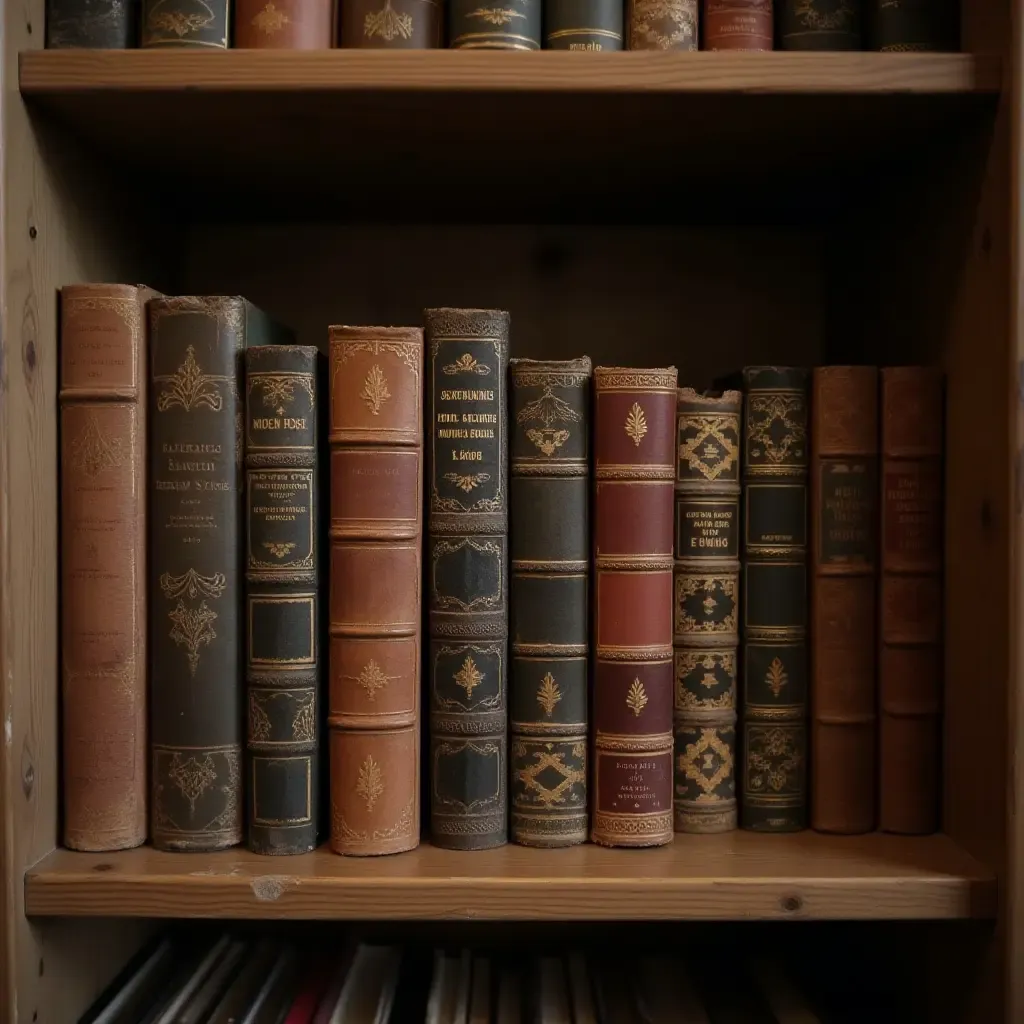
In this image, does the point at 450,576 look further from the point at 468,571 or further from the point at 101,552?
the point at 101,552

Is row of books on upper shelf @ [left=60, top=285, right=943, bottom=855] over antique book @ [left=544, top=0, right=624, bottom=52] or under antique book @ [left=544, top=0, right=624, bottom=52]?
under

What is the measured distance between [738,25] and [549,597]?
406 millimetres

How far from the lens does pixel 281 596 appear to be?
0.76m

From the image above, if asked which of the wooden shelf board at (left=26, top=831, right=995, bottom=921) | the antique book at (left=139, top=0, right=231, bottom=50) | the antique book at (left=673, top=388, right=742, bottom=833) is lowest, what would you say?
the wooden shelf board at (left=26, top=831, right=995, bottom=921)

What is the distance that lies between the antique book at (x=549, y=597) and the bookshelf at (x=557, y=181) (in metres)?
0.04

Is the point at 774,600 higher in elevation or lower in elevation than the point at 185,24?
lower

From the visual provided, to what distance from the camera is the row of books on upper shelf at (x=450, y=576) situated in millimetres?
749

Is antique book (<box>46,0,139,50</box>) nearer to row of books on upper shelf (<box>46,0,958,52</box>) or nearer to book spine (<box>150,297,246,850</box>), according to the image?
row of books on upper shelf (<box>46,0,958,52</box>)

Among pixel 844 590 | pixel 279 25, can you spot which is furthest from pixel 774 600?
pixel 279 25

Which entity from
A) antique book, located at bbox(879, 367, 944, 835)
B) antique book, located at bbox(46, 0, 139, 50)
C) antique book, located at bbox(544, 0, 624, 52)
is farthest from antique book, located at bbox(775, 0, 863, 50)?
antique book, located at bbox(46, 0, 139, 50)

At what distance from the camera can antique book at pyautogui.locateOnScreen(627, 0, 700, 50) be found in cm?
74

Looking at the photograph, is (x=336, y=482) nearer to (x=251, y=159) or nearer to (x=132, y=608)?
(x=132, y=608)

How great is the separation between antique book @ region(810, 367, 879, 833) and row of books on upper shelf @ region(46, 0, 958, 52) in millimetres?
230

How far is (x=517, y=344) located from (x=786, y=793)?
47cm
